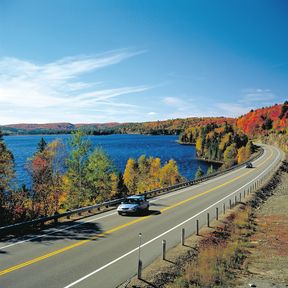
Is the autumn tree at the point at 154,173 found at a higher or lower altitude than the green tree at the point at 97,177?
lower

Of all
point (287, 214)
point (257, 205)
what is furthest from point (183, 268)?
point (257, 205)

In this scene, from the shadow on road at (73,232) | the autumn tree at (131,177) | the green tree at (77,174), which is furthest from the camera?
A: the autumn tree at (131,177)

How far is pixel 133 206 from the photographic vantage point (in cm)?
2425

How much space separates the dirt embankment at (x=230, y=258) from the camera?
1277 cm

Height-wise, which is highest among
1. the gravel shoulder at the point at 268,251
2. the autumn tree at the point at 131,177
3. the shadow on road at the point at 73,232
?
the shadow on road at the point at 73,232

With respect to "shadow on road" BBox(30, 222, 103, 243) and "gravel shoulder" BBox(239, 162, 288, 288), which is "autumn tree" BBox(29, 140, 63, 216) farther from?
"gravel shoulder" BBox(239, 162, 288, 288)

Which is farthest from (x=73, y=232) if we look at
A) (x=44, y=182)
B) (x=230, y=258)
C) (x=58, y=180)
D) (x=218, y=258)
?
(x=58, y=180)

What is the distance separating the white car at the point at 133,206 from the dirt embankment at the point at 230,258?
216 inches

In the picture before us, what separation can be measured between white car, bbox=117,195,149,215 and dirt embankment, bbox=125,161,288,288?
216 inches

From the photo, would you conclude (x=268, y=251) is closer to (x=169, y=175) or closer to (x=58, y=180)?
(x=58, y=180)

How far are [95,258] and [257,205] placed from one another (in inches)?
904

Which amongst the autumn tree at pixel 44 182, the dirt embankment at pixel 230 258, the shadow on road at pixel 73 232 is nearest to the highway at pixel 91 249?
the shadow on road at pixel 73 232

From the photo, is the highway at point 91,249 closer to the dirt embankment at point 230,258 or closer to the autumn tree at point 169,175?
the dirt embankment at point 230,258

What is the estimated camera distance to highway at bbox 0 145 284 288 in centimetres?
1195
